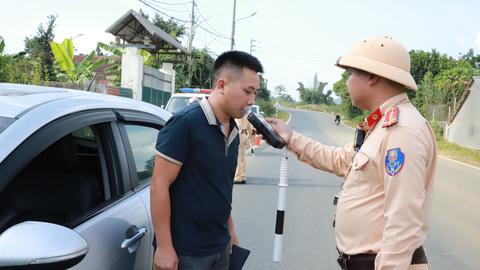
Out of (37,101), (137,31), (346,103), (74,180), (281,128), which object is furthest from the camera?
(346,103)

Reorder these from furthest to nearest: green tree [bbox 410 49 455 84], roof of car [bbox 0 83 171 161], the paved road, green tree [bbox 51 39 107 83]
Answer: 1. green tree [bbox 410 49 455 84]
2. green tree [bbox 51 39 107 83]
3. the paved road
4. roof of car [bbox 0 83 171 161]

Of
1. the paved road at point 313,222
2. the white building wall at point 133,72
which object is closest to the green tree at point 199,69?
the white building wall at point 133,72

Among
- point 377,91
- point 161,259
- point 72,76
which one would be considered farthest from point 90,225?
point 72,76

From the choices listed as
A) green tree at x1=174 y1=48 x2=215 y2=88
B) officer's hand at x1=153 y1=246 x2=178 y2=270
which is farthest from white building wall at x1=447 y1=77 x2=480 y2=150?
officer's hand at x1=153 y1=246 x2=178 y2=270

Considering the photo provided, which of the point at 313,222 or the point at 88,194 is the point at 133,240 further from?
the point at 313,222

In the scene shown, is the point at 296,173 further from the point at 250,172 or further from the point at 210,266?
the point at 210,266

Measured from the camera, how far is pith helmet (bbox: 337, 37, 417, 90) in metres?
2.20

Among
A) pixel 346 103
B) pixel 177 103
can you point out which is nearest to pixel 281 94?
pixel 346 103

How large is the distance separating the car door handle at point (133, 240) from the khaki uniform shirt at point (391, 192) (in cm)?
96

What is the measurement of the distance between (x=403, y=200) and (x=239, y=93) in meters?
0.94

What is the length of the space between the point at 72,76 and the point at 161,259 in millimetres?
16961

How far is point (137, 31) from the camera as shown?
2231 centimetres

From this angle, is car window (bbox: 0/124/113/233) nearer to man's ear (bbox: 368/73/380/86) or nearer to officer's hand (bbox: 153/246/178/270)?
officer's hand (bbox: 153/246/178/270)

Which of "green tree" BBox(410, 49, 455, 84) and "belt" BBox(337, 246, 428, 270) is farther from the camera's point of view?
"green tree" BBox(410, 49, 455, 84)
